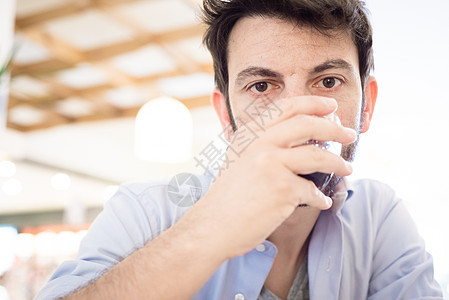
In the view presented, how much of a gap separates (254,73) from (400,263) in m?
0.80

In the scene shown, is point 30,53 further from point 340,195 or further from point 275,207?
point 275,207

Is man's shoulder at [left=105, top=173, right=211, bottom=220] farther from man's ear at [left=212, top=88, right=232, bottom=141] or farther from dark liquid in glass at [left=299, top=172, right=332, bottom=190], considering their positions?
dark liquid in glass at [left=299, top=172, right=332, bottom=190]

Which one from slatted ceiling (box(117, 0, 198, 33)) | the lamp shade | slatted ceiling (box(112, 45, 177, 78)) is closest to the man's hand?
the lamp shade

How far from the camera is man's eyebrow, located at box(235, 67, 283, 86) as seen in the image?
1.20m

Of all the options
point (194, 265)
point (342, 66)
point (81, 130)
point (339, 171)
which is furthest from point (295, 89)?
point (81, 130)

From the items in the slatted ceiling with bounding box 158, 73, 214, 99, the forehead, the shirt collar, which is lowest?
the shirt collar

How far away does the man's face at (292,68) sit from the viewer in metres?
1.19

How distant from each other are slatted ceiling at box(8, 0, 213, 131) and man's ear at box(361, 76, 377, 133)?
112 inches

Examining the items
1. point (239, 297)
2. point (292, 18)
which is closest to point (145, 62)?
point (292, 18)

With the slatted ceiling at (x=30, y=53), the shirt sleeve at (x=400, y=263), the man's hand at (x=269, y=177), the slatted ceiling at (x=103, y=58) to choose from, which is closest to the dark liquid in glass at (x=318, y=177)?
the man's hand at (x=269, y=177)

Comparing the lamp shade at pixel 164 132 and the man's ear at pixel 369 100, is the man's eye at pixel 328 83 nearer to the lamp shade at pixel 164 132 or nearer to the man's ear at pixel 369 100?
the man's ear at pixel 369 100

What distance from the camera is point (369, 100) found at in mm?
1613

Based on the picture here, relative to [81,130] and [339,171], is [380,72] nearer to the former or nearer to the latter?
[339,171]

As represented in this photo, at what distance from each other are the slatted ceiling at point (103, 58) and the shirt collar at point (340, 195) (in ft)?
→ 10.0
